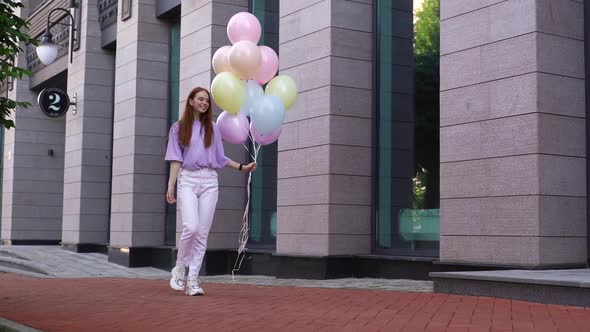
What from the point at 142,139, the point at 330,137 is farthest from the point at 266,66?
the point at 142,139

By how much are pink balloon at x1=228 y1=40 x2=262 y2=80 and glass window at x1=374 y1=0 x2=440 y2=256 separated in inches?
112

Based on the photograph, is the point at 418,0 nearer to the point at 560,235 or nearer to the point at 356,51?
the point at 356,51

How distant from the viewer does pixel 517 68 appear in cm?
798

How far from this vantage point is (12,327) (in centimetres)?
524

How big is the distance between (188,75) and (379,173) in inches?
182

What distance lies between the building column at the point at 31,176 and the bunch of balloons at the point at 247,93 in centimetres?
1683

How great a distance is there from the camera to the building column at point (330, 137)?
33.7 feet

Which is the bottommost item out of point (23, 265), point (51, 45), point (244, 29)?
point (23, 265)

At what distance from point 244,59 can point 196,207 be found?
1.63 metres

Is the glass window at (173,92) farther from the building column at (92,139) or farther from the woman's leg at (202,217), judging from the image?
the woman's leg at (202,217)

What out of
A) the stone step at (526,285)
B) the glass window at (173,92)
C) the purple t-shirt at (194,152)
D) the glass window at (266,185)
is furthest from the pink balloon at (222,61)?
the glass window at (173,92)

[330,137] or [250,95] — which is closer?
[250,95]

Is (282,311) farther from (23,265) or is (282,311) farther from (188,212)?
(23,265)

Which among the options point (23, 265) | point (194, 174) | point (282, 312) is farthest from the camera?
point (23, 265)
